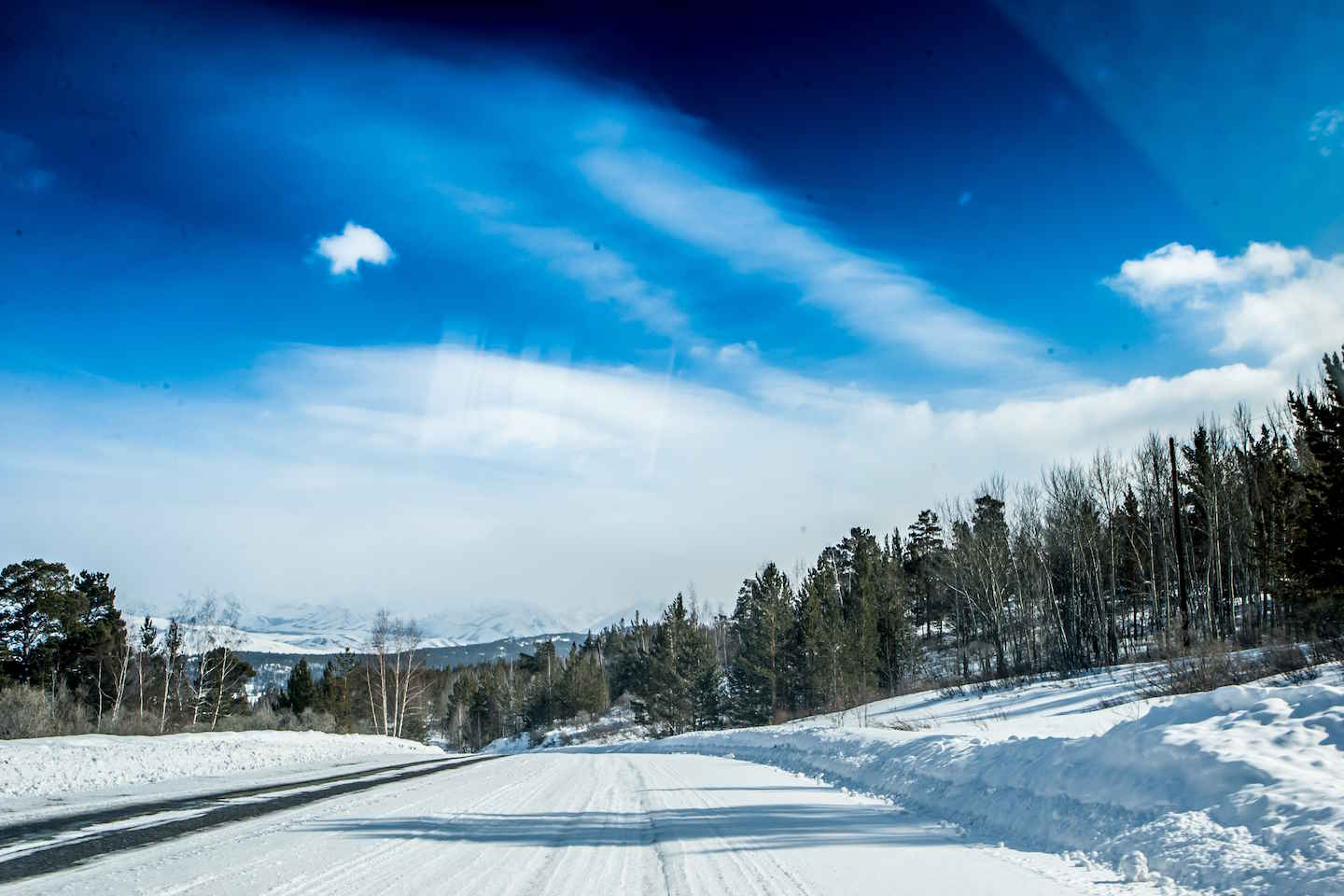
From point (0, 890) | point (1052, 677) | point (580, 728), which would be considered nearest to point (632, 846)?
point (0, 890)

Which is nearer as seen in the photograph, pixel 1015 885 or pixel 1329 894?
pixel 1329 894

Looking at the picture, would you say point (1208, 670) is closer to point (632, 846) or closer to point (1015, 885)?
point (1015, 885)

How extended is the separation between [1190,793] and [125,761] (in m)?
A: 19.9

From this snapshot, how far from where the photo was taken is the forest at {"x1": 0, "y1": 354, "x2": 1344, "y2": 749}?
3306 cm

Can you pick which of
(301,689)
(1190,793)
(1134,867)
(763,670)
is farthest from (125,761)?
(301,689)

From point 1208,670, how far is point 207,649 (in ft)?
197

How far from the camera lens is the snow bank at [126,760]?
47.5 feet

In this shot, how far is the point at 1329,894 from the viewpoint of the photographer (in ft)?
15.5

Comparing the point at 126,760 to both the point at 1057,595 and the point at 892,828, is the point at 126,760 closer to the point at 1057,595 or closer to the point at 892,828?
the point at 892,828

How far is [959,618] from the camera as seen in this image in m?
62.5

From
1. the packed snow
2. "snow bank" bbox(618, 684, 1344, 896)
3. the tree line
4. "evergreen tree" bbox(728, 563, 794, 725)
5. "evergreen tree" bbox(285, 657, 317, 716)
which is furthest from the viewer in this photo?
"evergreen tree" bbox(285, 657, 317, 716)

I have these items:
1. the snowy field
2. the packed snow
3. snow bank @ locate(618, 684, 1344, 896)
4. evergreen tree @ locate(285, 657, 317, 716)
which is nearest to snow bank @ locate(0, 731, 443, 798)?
the packed snow

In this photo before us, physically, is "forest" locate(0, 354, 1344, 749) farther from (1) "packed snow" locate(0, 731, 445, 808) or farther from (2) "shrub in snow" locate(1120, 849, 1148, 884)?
(2) "shrub in snow" locate(1120, 849, 1148, 884)

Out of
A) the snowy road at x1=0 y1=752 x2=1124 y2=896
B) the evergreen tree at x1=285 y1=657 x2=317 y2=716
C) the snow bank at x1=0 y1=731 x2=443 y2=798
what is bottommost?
the evergreen tree at x1=285 y1=657 x2=317 y2=716
